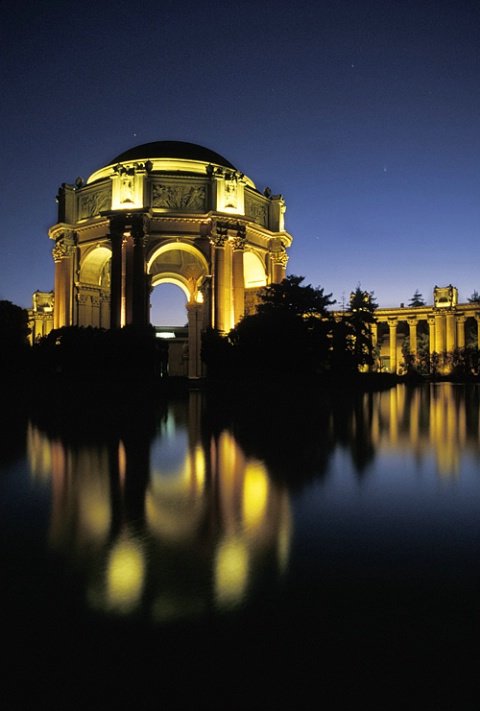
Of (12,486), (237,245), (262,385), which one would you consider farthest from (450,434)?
(237,245)

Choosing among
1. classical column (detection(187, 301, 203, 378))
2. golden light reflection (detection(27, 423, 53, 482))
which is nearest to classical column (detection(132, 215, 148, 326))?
classical column (detection(187, 301, 203, 378))

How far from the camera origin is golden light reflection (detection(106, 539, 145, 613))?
5.58 ft

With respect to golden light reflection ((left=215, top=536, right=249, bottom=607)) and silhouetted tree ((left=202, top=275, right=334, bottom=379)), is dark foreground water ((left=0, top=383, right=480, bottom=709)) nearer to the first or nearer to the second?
golden light reflection ((left=215, top=536, right=249, bottom=607))

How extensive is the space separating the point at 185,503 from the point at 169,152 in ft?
128

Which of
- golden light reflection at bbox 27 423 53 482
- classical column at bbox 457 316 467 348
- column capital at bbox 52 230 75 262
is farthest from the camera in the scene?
classical column at bbox 457 316 467 348

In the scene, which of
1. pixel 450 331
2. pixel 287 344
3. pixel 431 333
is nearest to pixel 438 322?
pixel 431 333

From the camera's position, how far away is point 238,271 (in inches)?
1432

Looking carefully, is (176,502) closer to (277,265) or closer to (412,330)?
(277,265)

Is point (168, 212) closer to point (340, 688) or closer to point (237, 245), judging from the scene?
point (237, 245)

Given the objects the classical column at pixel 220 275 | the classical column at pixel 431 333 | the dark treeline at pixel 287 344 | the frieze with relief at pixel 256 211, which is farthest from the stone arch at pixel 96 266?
the classical column at pixel 431 333

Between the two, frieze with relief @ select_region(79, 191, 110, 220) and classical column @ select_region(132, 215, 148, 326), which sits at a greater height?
frieze with relief @ select_region(79, 191, 110, 220)

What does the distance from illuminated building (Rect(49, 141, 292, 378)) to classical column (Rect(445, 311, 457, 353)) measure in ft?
106

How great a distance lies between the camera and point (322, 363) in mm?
25141

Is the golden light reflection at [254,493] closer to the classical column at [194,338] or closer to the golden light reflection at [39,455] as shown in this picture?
the golden light reflection at [39,455]
